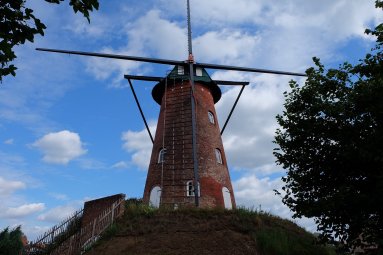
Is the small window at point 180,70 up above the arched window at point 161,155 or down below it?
above

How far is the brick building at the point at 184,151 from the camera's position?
20.4 meters

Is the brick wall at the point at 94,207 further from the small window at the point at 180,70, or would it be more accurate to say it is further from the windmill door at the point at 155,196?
the small window at the point at 180,70

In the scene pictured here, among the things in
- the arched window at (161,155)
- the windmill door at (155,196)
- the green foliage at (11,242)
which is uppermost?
the arched window at (161,155)

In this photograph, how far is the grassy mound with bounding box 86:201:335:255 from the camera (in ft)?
44.2

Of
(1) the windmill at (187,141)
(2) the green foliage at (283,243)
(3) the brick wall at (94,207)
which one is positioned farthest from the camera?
(1) the windmill at (187,141)

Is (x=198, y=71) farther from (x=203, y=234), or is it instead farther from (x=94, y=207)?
(x=203, y=234)

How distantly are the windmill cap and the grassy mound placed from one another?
973cm

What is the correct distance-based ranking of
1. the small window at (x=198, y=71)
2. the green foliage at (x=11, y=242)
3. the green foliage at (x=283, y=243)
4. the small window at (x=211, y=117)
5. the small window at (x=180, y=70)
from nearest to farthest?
the green foliage at (x=283, y=243) → the green foliage at (x=11, y=242) → the small window at (x=211, y=117) → the small window at (x=180, y=70) → the small window at (x=198, y=71)

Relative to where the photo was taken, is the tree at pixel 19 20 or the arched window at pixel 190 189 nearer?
the tree at pixel 19 20

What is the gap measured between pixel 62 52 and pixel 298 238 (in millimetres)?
18780

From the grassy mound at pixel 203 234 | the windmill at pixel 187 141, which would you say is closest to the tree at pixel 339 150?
the grassy mound at pixel 203 234

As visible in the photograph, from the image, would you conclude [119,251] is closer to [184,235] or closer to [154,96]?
[184,235]

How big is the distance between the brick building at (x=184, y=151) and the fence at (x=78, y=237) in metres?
3.26

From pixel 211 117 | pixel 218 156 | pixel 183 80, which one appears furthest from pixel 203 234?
pixel 183 80
